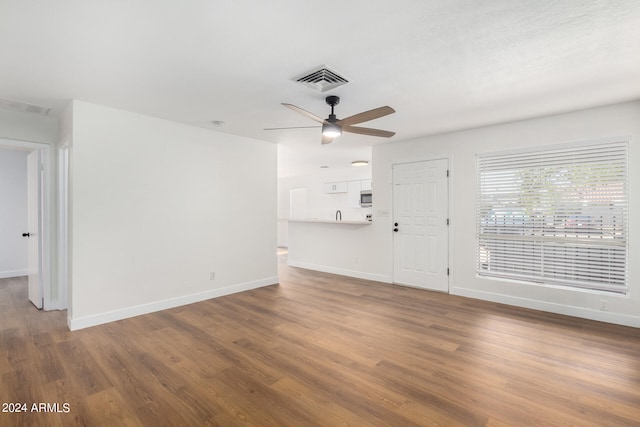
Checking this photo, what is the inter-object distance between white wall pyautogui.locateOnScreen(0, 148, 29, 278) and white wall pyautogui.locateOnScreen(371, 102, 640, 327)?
22.9 feet

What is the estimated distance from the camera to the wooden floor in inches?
76.2

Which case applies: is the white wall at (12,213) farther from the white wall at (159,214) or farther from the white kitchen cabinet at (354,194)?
the white kitchen cabinet at (354,194)

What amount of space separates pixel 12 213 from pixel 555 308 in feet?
30.7

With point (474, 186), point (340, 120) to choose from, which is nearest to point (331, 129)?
point (340, 120)

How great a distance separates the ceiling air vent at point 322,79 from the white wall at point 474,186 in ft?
8.83

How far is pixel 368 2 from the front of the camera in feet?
5.84

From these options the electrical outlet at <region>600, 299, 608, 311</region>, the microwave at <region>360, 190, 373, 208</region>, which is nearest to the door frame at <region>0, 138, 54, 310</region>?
the microwave at <region>360, 190, 373, 208</region>

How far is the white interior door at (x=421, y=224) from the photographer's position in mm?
4859

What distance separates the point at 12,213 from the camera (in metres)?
5.87

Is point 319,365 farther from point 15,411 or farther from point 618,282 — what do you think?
point 618,282

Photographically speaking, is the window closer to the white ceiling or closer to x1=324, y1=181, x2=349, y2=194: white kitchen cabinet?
the white ceiling

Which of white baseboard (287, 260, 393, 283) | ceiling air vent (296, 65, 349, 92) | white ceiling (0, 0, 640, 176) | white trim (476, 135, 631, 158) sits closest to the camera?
white ceiling (0, 0, 640, 176)

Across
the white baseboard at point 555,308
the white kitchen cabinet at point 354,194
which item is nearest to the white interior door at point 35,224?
the white baseboard at point 555,308

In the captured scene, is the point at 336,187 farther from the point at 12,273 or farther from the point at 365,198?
the point at 12,273
